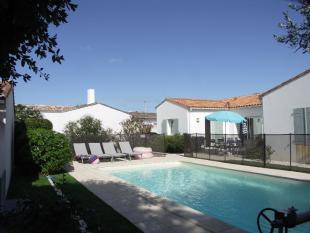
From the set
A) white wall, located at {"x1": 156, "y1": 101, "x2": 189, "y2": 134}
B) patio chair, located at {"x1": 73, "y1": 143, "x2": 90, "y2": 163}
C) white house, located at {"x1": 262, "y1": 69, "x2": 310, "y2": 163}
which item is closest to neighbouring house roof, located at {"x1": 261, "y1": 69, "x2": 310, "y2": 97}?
white house, located at {"x1": 262, "y1": 69, "x2": 310, "y2": 163}

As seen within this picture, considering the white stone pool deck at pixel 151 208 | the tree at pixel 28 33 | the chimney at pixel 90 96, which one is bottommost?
the white stone pool deck at pixel 151 208

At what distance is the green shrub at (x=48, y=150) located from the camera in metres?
14.6

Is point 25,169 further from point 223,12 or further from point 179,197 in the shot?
point 223,12

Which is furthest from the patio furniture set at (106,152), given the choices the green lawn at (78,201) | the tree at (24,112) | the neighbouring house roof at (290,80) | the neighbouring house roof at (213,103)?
the neighbouring house roof at (290,80)

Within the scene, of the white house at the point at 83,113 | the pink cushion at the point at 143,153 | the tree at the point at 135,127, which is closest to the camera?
the pink cushion at the point at 143,153

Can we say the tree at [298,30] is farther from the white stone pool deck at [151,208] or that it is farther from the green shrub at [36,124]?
the green shrub at [36,124]

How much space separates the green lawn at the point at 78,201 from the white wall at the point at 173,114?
585 inches

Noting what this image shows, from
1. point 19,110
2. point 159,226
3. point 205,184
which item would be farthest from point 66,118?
point 159,226

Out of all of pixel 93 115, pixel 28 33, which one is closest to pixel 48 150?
pixel 28 33

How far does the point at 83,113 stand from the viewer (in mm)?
35750

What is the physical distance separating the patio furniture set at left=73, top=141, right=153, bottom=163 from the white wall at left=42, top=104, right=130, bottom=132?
1188 centimetres

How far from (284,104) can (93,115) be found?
72.3 ft

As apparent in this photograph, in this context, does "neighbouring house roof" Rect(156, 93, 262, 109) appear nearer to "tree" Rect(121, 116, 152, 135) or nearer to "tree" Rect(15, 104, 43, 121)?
"tree" Rect(121, 116, 152, 135)

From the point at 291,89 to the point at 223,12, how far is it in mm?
A: 6205
